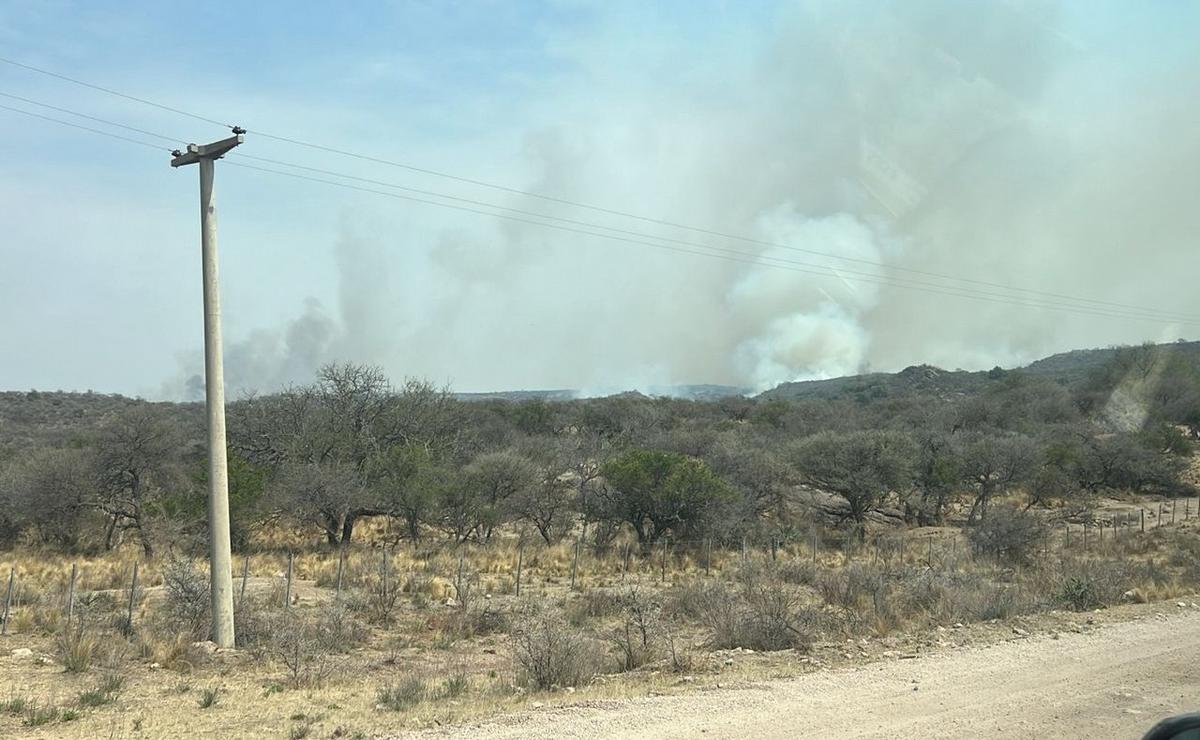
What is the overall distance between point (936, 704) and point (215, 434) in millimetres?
12717

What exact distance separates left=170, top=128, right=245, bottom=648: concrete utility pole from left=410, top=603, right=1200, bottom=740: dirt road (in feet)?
28.6

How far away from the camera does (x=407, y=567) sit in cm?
2808

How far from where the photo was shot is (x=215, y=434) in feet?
53.4

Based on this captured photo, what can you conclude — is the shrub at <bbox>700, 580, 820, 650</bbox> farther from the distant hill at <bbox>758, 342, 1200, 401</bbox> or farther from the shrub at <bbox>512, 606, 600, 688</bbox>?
the distant hill at <bbox>758, 342, 1200, 401</bbox>

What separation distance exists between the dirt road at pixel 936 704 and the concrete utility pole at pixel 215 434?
344 inches

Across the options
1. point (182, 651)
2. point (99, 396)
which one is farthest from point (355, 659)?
point (99, 396)

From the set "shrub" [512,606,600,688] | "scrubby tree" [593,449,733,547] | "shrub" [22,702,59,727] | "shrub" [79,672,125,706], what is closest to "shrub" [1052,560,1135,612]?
"shrub" [512,606,600,688]

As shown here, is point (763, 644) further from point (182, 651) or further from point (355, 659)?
point (182, 651)

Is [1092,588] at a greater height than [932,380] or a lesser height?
lesser

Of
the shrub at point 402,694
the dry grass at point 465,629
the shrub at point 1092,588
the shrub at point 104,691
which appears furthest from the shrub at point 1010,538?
the shrub at point 104,691

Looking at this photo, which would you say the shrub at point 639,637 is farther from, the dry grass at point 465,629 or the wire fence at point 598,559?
the wire fence at point 598,559

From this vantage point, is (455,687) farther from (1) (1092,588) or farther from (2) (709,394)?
(2) (709,394)

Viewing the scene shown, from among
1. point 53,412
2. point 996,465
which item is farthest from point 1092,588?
point 53,412

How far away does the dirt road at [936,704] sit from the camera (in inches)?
348
